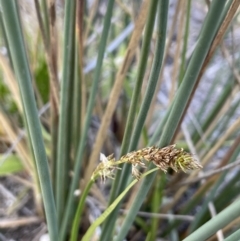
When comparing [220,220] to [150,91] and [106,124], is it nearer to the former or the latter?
[150,91]

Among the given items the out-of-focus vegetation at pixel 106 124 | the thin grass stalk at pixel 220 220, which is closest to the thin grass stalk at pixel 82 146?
the out-of-focus vegetation at pixel 106 124

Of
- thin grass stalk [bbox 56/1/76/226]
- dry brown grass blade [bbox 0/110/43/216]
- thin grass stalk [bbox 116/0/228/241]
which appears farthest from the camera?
dry brown grass blade [bbox 0/110/43/216]

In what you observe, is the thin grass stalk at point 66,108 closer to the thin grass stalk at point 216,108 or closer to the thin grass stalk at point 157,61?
the thin grass stalk at point 157,61

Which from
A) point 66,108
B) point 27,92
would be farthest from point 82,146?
point 27,92

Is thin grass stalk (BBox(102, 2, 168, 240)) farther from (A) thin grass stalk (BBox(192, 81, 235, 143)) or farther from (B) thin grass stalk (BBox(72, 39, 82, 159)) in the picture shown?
(A) thin grass stalk (BBox(192, 81, 235, 143))

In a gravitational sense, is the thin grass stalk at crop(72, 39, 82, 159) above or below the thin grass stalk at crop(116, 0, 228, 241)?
below

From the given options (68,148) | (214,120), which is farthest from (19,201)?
(214,120)

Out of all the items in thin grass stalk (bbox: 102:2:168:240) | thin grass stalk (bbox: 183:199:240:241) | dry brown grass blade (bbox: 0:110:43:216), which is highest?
thin grass stalk (bbox: 102:2:168:240)

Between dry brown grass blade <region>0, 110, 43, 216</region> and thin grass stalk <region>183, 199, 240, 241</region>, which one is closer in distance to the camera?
thin grass stalk <region>183, 199, 240, 241</region>

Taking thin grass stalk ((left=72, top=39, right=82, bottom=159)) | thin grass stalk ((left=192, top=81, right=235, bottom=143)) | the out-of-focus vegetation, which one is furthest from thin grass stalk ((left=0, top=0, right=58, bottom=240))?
thin grass stalk ((left=192, top=81, right=235, bottom=143))
